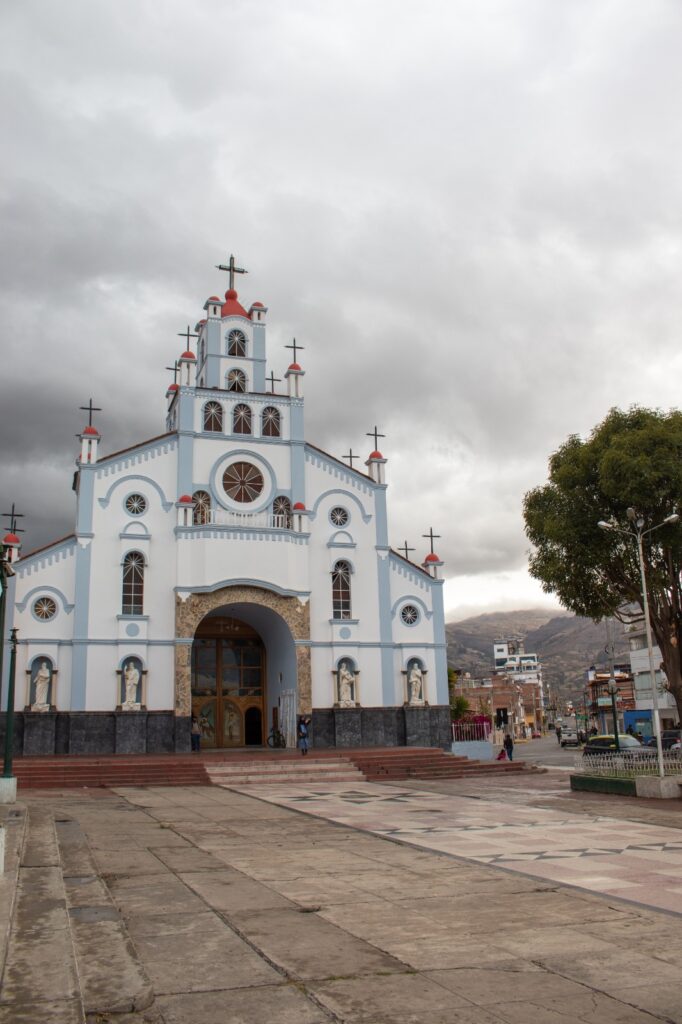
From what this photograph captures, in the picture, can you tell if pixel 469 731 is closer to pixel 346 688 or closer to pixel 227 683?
pixel 346 688

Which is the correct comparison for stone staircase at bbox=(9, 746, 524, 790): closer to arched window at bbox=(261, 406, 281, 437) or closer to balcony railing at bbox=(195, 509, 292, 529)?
balcony railing at bbox=(195, 509, 292, 529)

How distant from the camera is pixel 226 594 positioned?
33562 mm

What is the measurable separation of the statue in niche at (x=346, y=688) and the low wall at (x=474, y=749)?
4979mm

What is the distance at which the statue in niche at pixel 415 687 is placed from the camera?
1410 inches

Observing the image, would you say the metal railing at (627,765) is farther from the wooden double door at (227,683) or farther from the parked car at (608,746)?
the wooden double door at (227,683)

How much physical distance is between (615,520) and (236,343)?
19.1 metres

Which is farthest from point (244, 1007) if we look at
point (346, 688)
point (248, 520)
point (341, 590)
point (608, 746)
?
point (608, 746)

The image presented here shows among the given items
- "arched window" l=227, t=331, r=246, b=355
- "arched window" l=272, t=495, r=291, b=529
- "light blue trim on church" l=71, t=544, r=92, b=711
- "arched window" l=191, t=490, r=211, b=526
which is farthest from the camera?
"arched window" l=227, t=331, r=246, b=355

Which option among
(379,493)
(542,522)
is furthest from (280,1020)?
(379,493)

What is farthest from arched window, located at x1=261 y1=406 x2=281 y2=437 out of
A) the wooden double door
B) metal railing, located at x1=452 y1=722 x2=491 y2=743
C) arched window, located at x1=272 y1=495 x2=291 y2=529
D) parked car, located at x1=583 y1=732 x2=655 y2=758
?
parked car, located at x1=583 y1=732 x2=655 y2=758

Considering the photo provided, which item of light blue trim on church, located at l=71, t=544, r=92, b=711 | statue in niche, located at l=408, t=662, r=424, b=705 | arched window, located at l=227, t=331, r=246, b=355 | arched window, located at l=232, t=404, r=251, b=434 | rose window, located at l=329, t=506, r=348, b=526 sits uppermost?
arched window, located at l=227, t=331, r=246, b=355

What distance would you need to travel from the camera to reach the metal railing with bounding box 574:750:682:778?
72.3 feet

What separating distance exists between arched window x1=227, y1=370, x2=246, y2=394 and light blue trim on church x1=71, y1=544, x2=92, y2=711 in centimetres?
956

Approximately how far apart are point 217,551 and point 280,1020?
2836 cm
